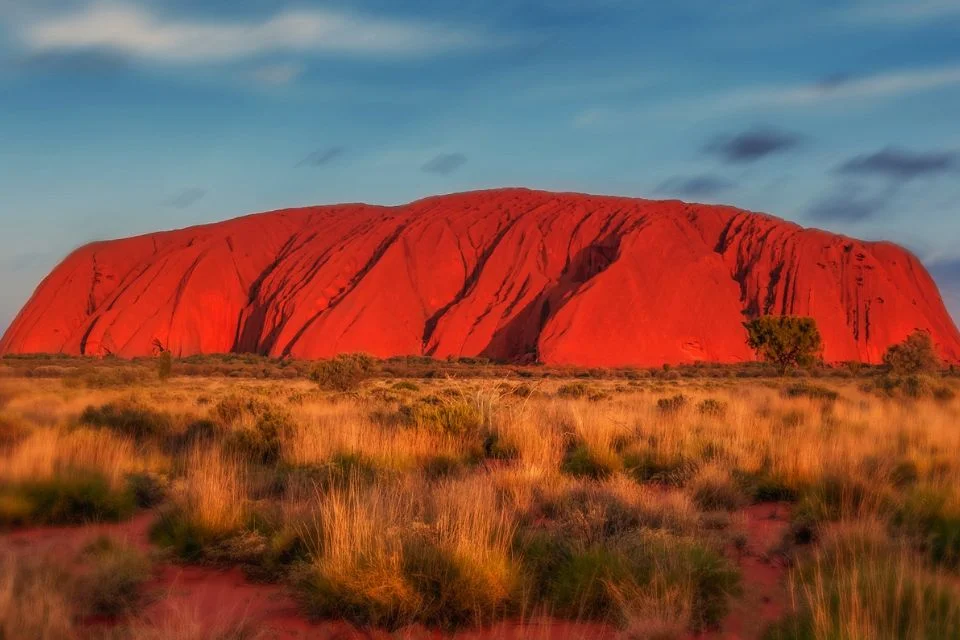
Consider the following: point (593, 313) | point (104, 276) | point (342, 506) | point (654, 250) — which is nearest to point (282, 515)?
point (342, 506)

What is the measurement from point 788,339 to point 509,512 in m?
38.0

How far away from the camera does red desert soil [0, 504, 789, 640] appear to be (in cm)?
416

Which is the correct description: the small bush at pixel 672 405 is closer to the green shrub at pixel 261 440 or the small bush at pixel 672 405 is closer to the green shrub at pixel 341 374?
the green shrub at pixel 261 440

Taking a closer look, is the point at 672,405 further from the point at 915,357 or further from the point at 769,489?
the point at 915,357

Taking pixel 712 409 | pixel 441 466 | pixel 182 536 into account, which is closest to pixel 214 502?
pixel 182 536

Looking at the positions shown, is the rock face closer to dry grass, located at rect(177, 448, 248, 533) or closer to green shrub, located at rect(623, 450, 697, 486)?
green shrub, located at rect(623, 450, 697, 486)

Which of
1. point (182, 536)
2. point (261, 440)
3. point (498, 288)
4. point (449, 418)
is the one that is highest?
point (498, 288)

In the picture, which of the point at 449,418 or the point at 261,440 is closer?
the point at 261,440

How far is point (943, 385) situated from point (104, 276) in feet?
223

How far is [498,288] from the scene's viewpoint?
60.0 metres

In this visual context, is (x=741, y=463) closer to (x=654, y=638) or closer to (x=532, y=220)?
(x=654, y=638)

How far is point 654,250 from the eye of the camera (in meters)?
59.0

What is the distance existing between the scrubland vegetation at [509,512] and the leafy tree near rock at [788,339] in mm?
29497

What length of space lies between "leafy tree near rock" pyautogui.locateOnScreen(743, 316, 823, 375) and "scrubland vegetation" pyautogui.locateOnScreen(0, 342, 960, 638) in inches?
1161
